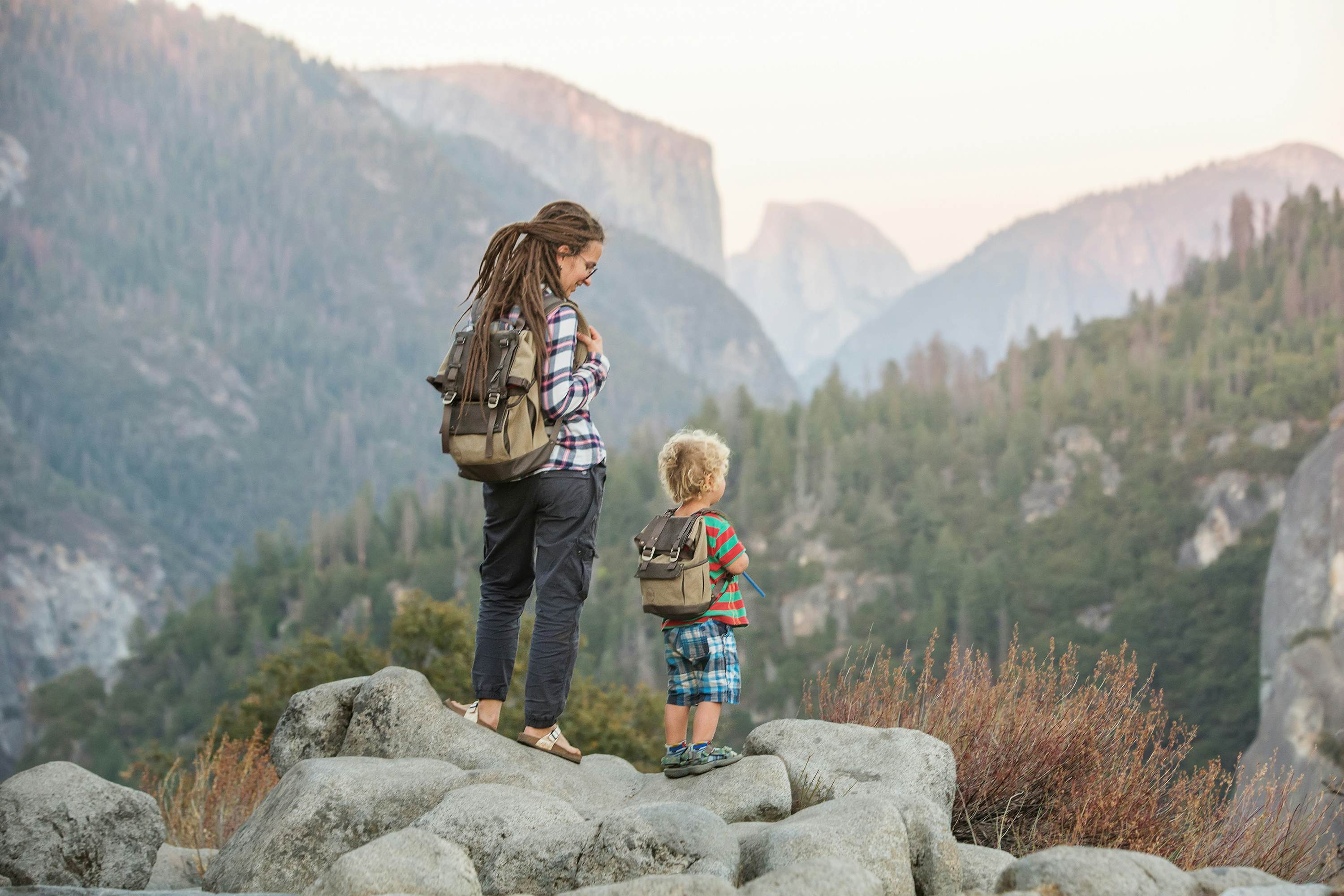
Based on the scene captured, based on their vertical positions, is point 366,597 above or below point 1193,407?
below

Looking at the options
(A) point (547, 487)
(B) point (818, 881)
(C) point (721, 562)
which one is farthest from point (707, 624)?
(B) point (818, 881)

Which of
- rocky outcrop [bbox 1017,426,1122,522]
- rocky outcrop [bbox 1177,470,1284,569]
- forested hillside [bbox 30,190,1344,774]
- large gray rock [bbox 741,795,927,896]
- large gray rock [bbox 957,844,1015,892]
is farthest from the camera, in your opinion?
rocky outcrop [bbox 1017,426,1122,522]

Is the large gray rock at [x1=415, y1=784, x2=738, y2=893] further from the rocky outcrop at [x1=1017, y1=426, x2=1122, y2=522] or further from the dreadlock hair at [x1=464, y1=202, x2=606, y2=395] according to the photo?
the rocky outcrop at [x1=1017, y1=426, x2=1122, y2=522]

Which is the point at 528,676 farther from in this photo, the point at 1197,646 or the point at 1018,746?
the point at 1197,646

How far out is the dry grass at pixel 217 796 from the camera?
7.75 metres

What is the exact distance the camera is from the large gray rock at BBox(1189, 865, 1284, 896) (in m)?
4.58

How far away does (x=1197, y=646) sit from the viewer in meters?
88.5

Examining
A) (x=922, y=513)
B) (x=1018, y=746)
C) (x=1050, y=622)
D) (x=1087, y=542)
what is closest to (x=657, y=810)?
(x=1018, y=746)

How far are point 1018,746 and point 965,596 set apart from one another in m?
94.9

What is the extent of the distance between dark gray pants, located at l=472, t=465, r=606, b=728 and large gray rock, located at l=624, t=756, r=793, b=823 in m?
0.61

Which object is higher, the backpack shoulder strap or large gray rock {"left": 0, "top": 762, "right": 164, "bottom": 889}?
the backpack shoulder strap

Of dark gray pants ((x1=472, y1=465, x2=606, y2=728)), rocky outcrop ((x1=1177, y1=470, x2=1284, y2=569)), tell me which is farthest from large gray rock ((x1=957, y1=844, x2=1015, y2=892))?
rocky outcrop ((x1=1177, y1=470, x2=1284, y2=569))

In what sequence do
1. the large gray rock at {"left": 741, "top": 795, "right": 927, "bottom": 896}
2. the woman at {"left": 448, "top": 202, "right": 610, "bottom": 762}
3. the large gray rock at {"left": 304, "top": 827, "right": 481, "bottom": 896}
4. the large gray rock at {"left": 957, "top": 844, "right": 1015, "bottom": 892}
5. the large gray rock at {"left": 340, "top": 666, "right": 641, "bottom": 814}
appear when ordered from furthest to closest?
1. the large gray rock at {"left": 340, "top": 666, "right": 641, "bottom": 814}
2. the woman at {"left": 448, "top": 202, "right": 610, "bottom": 762}
3. the large gray rock at {"left": 957, "top": 844, "right": 1015, "bottom": 892}
4. the large gray rock at {"left": 741, "top": 795, "right": 927, "bottom": 896}
5. the large gray rock at {"left": 304, "top": 827, "right": 481, "bottom": 896}

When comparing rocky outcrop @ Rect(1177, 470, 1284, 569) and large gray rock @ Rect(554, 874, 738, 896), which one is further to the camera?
rocky outcrop @ Rect(1177, 470, 1284, 569)
